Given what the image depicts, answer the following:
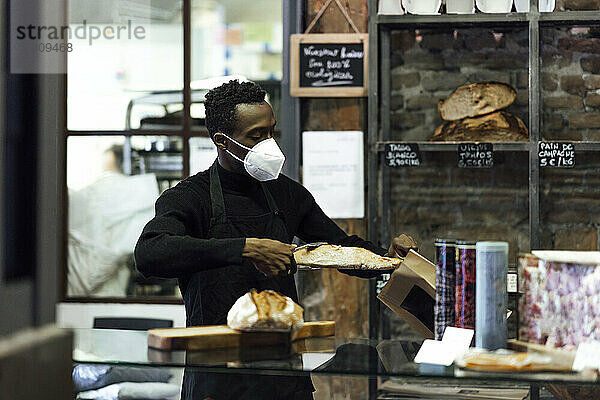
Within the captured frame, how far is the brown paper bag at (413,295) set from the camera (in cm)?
175

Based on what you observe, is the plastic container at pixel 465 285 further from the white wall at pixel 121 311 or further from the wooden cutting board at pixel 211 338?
the white wall at pixel 121 311

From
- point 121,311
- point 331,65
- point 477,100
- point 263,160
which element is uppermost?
point 331,65

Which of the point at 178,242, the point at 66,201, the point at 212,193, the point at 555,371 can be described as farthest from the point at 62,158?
the point at 555,371

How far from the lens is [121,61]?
3.93 metres

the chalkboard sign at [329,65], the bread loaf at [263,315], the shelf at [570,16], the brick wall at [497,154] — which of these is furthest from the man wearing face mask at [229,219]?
the shelf at [570,16]

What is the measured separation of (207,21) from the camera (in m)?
3.85

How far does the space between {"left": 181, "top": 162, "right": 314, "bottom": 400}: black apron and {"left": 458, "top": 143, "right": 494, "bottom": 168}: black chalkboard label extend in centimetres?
112

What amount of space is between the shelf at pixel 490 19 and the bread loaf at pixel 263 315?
185 centimetres

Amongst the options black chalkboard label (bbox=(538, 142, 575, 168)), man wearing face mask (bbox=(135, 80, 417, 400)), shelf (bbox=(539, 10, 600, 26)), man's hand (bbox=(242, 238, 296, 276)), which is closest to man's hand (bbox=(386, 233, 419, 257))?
man wearing face mask (bbox=(135, 80, 417, 400))

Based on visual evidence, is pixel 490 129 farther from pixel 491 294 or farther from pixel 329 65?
pixel 491 294

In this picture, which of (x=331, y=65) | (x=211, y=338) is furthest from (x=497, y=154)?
(x=211, y=338)

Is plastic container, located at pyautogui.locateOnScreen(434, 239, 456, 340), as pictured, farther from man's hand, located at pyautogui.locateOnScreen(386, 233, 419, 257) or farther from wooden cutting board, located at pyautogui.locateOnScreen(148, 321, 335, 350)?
man's hand, located at pyautogui.locateOnScreen(386, 233, 419, 257)

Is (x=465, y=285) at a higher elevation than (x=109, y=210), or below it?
below

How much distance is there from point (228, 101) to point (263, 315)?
0.82 m
